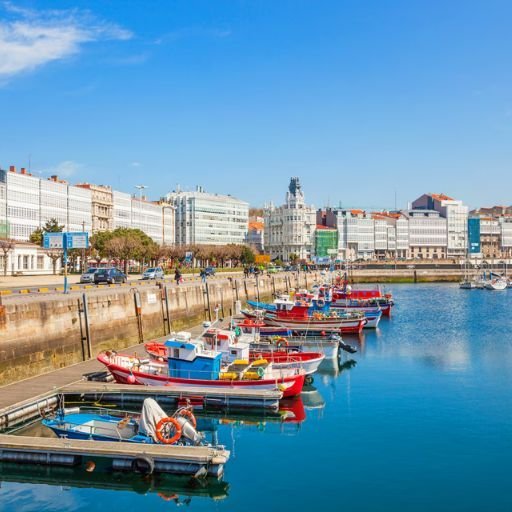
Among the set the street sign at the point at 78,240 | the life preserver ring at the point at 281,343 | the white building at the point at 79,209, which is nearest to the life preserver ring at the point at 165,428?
the life preserver ring at the point at 281,343

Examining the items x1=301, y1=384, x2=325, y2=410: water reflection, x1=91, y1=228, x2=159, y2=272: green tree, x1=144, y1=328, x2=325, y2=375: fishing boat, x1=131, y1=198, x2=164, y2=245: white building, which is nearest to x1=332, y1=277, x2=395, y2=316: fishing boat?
x1=91, y1=228, x2=159, y2=272: green tree

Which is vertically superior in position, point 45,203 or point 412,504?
point 45,203

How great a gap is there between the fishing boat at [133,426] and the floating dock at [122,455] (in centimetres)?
89

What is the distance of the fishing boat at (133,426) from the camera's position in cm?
2197

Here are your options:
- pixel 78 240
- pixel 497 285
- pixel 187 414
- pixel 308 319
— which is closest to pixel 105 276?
pixel 78 240

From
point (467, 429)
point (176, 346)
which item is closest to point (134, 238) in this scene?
point (176, 346)

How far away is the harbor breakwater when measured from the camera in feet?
96.5

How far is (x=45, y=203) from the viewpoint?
11025cm

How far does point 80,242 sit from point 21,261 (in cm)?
3864

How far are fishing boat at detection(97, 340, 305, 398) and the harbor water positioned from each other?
132 cm

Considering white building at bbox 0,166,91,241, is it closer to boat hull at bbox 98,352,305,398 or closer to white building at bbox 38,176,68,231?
white building at bbox 38,176,68,231

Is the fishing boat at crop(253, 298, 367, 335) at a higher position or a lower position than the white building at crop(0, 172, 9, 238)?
lower

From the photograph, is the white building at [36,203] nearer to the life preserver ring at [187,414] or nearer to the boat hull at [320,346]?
the boat hull at [320,346]

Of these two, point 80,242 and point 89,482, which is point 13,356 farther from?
point 80,242
